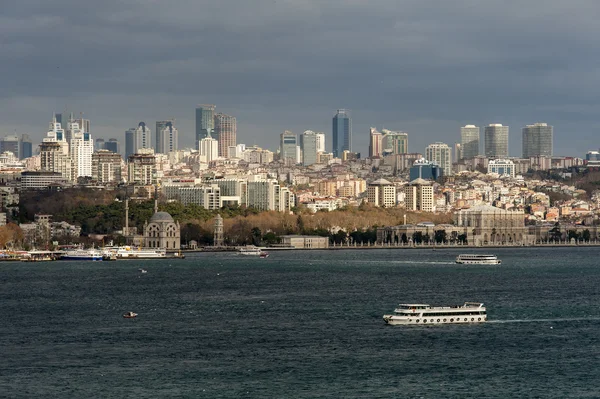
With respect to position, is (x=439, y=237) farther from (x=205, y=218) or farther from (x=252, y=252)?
(x=252, y=252)

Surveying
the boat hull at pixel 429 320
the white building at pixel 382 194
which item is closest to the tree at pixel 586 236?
the white building at pixel 382 194

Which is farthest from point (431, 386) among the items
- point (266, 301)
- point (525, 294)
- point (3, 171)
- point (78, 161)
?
point (78, 161)

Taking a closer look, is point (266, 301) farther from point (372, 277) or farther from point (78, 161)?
point (78, 161)

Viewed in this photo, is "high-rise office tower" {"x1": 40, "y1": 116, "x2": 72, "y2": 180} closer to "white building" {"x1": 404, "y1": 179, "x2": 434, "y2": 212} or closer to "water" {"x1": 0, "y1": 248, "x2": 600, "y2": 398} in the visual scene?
"white building" {"x1": 404, "y1": 179, "x2": 434, "y2": 212}

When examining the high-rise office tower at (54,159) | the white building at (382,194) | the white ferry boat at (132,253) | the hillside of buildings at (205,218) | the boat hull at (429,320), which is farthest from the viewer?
the high-rise office tower at (54,159)

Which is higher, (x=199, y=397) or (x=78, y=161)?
(x=78, y=161)

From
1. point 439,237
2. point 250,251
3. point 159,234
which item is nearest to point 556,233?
point 439,237

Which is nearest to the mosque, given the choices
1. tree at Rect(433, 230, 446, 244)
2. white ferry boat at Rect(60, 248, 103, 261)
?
white ferry boat at Rect(60, 248, 103, 261)

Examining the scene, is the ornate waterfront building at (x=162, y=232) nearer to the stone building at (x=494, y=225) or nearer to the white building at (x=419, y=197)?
the stone building at (x=494, y=225)
